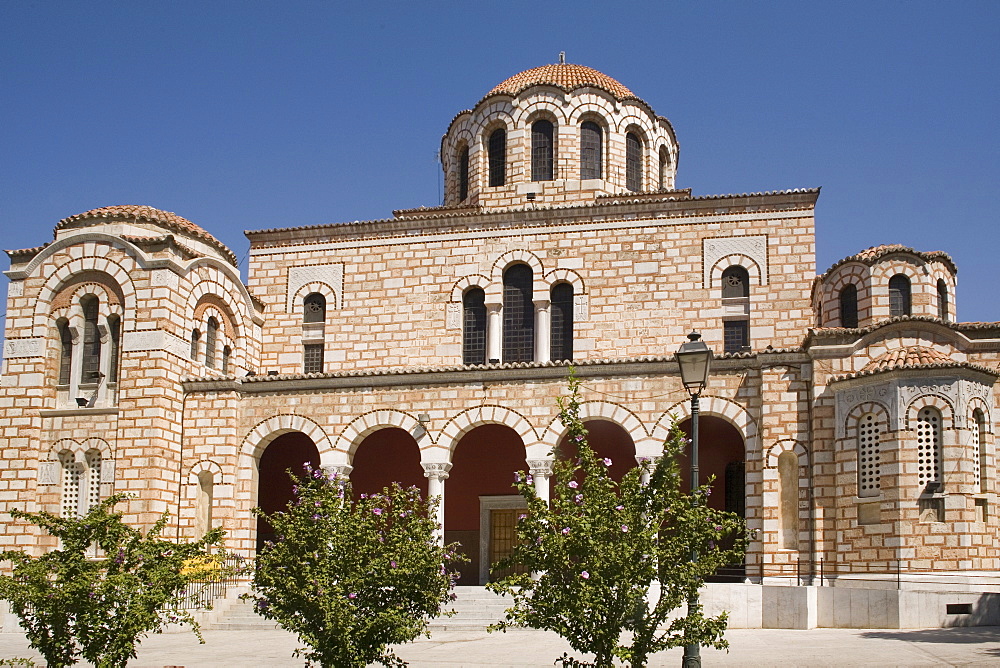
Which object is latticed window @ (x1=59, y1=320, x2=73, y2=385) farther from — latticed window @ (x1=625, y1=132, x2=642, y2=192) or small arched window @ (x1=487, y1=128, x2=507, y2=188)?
latticed window @ (x1=625, y1=132, x2=642, y2=192)

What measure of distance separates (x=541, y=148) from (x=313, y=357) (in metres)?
8.02

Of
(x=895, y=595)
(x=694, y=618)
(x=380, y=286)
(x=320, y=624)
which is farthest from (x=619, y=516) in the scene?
(x=380, y=286)

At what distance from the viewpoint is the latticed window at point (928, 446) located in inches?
775

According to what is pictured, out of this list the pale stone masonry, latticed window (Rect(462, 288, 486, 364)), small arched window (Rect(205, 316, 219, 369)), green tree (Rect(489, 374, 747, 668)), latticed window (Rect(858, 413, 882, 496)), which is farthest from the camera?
latticed window (Rect(462, 288, 486, 364))

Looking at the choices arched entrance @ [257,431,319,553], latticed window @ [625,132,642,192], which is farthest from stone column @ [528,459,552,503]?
latticed window @ [625,132,642,192]

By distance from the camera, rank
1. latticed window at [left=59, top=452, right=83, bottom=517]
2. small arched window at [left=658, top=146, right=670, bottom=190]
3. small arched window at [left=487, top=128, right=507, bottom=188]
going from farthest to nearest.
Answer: small arched window at [left=658, top=146, right=670, bottom=190] < small arched window at [left=487, top=128, right=507, bottom=188] < latticed window at [left=59, top=452, right=83, bottom=517]

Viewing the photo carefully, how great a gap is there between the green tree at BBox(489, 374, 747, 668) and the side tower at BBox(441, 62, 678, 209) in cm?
1769

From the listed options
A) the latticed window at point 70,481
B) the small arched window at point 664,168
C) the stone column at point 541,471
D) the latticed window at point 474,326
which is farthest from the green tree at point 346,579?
the small arched window at point 664,168

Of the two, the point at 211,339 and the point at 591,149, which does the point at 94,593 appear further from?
the point at 591,149

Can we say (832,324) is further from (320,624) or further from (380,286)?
(320,624)

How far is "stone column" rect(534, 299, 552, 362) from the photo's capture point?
2623 centimetres

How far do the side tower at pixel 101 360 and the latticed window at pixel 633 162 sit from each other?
11.1 metres

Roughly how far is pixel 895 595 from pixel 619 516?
9709 millimetres

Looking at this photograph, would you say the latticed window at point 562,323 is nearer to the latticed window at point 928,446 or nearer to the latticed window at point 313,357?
the latticed window at point 313,357
